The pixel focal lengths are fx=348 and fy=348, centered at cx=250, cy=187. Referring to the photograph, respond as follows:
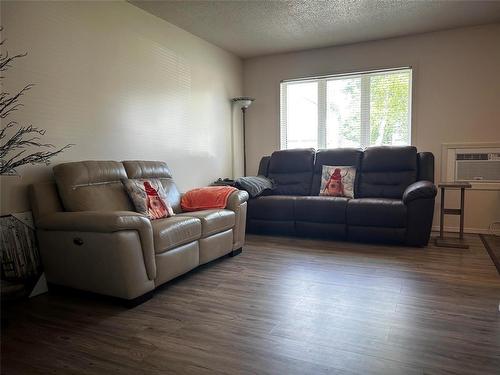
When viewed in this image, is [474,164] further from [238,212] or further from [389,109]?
[238,212]

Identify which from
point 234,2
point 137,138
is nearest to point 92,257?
point 137,138

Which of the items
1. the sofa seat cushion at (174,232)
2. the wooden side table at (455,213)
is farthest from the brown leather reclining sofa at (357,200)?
the sofa seat cushion at (174,232)

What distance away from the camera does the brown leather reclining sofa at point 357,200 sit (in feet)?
11.4

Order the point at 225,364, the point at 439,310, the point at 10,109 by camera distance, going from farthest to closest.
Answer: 1. the point at 10,109
2. the point at 439,310
3. the point at 225,364

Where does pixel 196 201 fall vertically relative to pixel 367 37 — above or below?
below

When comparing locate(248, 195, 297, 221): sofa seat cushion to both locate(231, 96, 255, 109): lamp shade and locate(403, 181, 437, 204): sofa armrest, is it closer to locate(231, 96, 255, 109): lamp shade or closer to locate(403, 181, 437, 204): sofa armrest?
locate(403, 181, 437, 204): sofa armrest

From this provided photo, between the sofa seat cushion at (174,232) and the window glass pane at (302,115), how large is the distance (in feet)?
9.08

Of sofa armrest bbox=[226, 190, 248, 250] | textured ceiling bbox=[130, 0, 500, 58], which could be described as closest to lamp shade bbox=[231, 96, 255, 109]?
textured ceiling bbox=[130, 0, 500, 58]

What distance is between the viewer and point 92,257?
2.20 meters

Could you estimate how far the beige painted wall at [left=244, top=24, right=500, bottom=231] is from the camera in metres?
4.03

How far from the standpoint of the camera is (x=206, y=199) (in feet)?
10.8

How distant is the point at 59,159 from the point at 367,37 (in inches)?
149

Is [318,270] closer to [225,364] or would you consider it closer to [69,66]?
[225,364]

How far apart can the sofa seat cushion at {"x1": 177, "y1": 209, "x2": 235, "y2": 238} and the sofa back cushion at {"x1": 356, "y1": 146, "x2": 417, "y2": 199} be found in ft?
5.88
